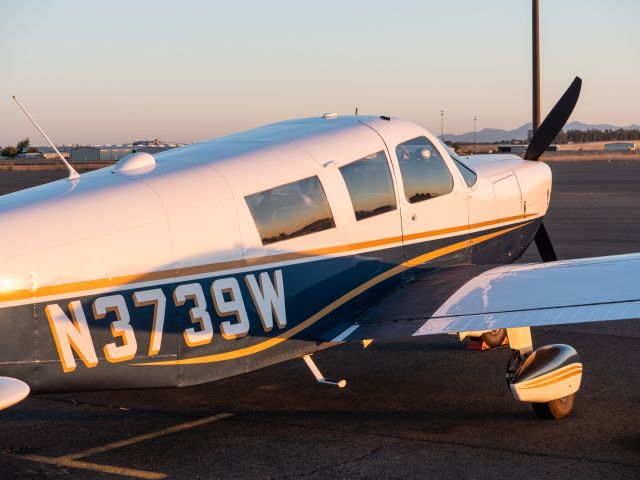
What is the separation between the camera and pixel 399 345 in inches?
405

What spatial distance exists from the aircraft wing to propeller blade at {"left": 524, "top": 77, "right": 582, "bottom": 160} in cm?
349

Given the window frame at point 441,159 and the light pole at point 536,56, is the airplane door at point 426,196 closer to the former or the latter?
the window frame at point 441,159

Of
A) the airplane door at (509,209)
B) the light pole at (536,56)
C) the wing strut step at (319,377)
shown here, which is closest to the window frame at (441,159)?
the airplane door at (509,209)

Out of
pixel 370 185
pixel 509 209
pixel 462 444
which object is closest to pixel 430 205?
pixel 370 185

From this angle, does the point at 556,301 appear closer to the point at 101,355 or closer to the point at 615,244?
the point at 101,355

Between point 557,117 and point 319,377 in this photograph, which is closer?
point 319,377

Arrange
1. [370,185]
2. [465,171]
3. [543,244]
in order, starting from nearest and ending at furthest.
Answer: [370,185] < [465,171] < [543,244]

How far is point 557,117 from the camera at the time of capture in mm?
10945

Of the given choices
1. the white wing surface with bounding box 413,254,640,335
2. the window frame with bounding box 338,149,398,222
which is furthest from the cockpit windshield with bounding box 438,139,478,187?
the white wing surface with bounding box 413,254,640,335

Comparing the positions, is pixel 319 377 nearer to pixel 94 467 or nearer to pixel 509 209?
pixel 94 467

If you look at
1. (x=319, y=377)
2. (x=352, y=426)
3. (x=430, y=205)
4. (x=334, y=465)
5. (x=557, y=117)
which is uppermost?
(x=557, y=117)

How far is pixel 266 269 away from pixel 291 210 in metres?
0.56

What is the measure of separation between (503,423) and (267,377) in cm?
260

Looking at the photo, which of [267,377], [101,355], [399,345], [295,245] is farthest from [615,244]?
[101,355]
